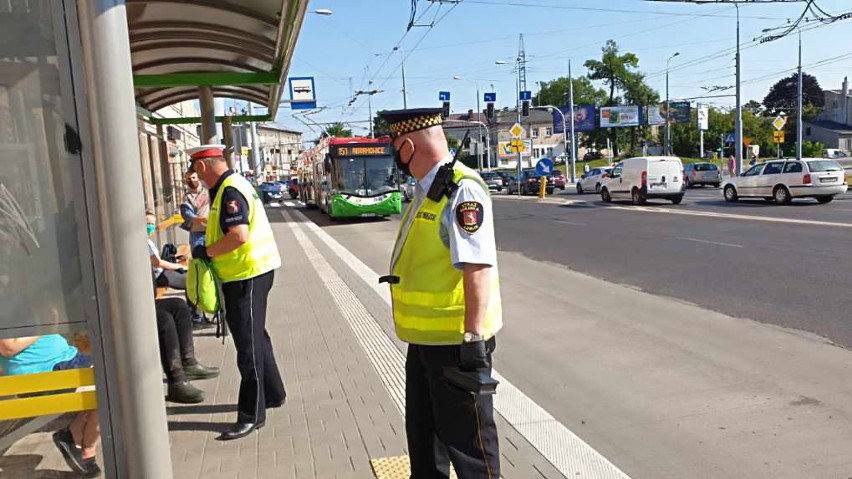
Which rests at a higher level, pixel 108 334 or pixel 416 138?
pixel 416 138

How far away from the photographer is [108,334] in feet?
8.50

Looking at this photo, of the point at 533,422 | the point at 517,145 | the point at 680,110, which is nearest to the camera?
the point at 533,422

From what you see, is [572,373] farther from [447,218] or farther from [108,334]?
[108,334]

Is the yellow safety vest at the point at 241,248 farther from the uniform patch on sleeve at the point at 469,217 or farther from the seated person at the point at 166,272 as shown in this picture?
the uniform patch on sleeve at the point at 469,217

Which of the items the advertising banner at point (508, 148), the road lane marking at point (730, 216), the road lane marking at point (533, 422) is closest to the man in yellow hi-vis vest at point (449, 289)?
the road lane marking at point (533, 422)

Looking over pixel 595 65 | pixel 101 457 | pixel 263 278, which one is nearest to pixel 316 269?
pixel 263 278

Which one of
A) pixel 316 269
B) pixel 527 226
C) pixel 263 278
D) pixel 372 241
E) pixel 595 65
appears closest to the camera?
pixel 263 278

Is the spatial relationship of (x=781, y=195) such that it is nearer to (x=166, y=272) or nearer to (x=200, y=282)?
(x=166, y=272)

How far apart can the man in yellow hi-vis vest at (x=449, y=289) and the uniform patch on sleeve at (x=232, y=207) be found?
1498 mm

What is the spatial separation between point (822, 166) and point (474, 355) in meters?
23.1

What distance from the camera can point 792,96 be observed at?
99.1 m

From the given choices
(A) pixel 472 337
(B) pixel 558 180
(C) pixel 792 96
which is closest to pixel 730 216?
(A) pixel 472 337

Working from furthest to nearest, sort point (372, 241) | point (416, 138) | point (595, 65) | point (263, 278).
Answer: point (595, 65) → point (372, 241) → point (263, 278) → point (416, 138)

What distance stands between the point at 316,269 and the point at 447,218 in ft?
29.9
